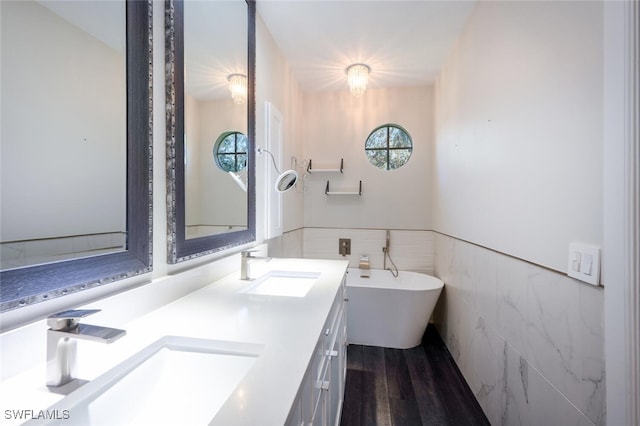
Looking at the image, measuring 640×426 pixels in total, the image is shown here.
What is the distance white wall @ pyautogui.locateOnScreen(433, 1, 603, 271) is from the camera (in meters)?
0.88

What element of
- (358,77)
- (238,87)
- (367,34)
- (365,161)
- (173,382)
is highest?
(367,34)

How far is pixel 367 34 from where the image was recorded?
2.10m

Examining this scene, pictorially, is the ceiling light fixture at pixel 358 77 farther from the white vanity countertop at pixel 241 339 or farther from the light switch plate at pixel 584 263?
the light switch plate at pixel 584 263

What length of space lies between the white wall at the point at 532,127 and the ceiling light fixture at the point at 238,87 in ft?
4.76

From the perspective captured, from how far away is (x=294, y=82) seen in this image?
9.14 feet

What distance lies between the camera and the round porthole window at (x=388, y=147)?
3.09 meters

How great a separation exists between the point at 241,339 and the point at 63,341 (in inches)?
14.6

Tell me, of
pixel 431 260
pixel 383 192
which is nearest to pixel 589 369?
pixel 431 260

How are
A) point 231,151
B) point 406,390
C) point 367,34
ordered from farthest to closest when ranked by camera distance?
1. point 367,34
2. point 406,390
3. point 231,151

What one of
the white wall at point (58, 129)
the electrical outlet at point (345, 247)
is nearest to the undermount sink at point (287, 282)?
the white wall at point (58, 129)

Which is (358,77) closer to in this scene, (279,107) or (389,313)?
(279,107)

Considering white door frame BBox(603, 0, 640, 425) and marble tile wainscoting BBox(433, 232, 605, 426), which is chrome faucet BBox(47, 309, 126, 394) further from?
marble tile wainscoting BBox(433, 232, 605, 426)

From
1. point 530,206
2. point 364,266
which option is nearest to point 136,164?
point 530,206

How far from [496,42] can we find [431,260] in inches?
82.3
